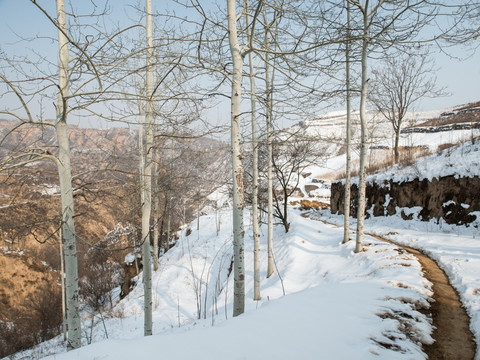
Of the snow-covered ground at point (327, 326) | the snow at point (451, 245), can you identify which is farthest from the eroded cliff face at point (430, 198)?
the snow-covered ground at point (327, 326)

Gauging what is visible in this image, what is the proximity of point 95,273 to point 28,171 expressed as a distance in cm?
1967

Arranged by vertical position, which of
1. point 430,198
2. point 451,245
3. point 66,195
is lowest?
point 451,245

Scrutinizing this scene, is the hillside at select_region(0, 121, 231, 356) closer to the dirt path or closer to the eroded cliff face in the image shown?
the dirt path

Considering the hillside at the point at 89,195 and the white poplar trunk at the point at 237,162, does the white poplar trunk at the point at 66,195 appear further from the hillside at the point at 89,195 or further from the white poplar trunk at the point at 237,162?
the white poplar trunk at the point at 237,162

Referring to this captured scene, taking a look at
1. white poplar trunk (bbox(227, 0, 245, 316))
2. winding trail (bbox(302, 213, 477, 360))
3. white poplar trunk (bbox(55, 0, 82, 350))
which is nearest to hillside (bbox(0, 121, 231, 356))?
white poplar trunk (bbox(55, 0, 82, 350))

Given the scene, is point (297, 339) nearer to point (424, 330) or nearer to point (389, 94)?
point (424, 330)

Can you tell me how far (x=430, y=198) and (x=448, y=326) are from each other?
7.68 m

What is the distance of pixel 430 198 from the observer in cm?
937

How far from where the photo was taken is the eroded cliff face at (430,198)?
26.0 ft

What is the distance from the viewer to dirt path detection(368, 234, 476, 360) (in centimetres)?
264

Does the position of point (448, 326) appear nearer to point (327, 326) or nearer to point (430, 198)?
point (327, 326)

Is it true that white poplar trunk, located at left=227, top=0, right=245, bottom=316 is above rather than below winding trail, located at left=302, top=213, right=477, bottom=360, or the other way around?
above

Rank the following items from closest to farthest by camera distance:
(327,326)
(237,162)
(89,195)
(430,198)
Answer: (327,326) → (237,162) → (89,195) → (430,198)

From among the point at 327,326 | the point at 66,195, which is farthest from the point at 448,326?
the point at 66,195
